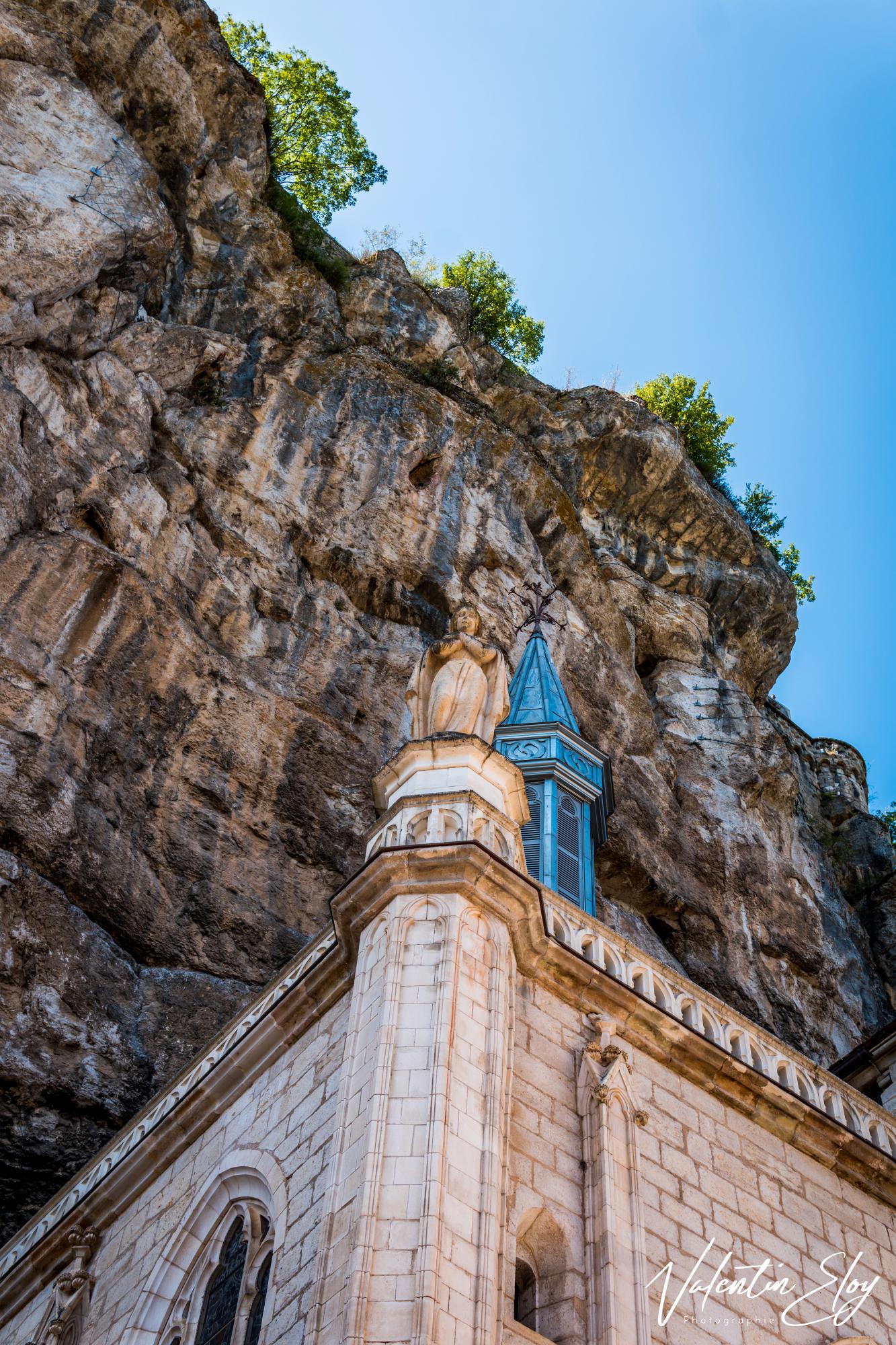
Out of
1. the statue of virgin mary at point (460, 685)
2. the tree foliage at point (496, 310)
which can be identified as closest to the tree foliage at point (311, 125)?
the tree foliage at point (496, 310)

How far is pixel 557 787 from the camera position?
17969mm

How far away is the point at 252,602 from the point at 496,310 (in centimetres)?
1553

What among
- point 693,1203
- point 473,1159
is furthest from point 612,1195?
point 473,1159

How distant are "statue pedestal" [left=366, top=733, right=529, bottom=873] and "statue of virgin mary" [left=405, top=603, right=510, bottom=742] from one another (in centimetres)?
37

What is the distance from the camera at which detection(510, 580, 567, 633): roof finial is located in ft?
72.6

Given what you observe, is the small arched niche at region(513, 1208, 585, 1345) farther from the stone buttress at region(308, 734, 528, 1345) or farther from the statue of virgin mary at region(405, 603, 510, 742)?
the statue of virgin mary at region(405, 603, 510, 742)

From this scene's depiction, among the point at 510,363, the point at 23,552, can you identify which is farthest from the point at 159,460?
the point at 510,363

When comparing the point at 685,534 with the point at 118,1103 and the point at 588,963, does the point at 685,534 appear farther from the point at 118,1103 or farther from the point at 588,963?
the point at 588,963

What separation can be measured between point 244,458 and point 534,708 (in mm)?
5690

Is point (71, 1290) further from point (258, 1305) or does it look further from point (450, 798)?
point (450, 798)

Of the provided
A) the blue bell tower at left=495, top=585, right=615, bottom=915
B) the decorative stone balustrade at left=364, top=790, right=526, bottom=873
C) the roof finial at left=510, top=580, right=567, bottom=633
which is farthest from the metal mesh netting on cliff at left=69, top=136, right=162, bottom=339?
the decorative stone balustrade at left=364, top=790, right=526, bottom=873

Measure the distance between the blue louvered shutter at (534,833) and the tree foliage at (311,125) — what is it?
1763cm

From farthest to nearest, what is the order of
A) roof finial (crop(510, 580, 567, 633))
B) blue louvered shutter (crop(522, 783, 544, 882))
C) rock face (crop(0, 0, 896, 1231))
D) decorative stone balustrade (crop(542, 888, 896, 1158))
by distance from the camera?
roof finial (crop(510, 580, 567, 633)) < blue louvered shutter (crop(522, 783, 544, 882)) < rock face (crop(0, 0, 896, 1231)) < decorative stone balustrade (crop(542, 888, 896, 1158))

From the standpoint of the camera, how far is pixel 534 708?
64.3ft
